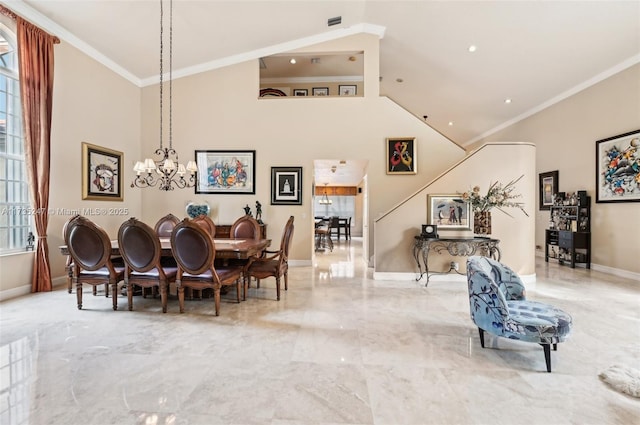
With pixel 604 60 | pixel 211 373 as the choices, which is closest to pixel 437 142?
pixel 604 60

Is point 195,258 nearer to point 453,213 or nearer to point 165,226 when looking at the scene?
point 165,226

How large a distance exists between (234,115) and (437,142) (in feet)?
15.2

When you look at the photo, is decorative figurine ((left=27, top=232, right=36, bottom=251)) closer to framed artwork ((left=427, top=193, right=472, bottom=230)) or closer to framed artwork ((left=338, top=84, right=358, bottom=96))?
framed artwork ((left=427, top=193, right=472, bottom=230))

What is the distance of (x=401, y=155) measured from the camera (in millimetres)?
6531

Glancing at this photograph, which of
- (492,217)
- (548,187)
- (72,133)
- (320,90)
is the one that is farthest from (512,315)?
(320,90)

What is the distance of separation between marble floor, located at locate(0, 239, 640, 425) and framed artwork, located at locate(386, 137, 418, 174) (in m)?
3.35

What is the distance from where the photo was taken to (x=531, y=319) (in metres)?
2.42

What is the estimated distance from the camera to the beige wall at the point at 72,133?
4.38m

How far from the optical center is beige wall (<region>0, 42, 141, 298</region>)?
4.38 m

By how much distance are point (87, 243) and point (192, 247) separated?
1360 mm

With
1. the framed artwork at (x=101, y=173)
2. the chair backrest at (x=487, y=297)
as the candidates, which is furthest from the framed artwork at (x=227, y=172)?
the chair backrest at (x=487, y=297)

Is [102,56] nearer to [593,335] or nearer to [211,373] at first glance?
[211,373]

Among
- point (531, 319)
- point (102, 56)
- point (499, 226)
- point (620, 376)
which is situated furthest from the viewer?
point (102, 56)

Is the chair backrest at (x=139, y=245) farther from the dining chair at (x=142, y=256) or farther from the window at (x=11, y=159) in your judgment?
the window at (x=11, y=159)
